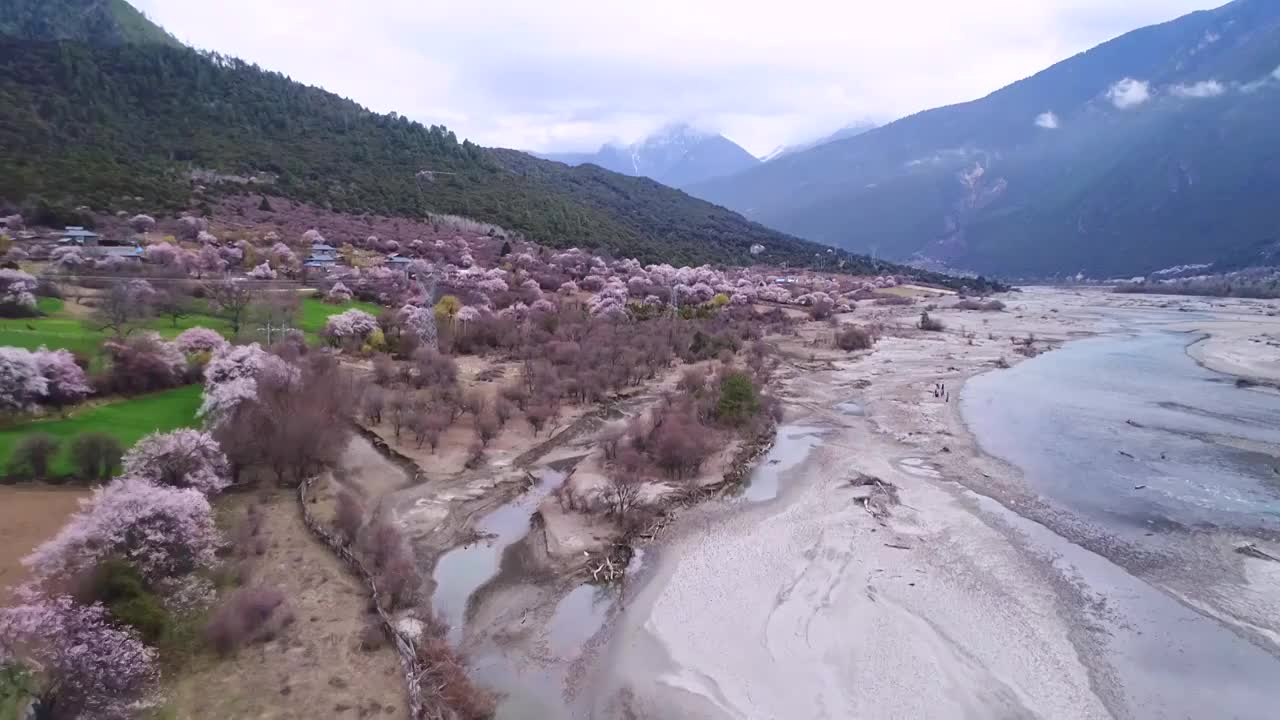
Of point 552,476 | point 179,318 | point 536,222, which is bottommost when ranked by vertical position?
point 552,476

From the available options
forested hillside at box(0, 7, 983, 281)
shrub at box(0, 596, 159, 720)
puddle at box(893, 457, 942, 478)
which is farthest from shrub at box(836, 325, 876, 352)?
shrub at box(0, 596, 159, 720)

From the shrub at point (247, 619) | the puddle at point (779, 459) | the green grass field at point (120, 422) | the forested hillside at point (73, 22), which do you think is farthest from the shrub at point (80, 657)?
the forested hillside at point (73, 22)

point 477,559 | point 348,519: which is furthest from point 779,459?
point 348,519

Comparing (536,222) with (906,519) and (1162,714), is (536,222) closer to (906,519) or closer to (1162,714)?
(906,519)

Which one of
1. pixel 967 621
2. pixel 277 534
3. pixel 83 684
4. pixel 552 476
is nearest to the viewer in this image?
pixel 83 684

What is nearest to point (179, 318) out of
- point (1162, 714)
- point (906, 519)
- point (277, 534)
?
point (277, 534)

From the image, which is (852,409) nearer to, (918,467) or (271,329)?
(918,467)

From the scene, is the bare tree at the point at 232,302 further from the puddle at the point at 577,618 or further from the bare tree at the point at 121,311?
the puddle at the point at 577,618
